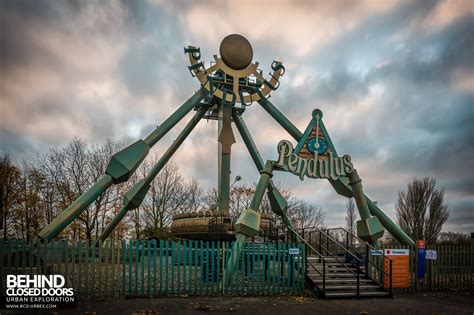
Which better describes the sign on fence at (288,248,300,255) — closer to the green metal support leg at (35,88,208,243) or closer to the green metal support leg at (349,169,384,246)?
the green metal support leg at (349,169,384,246)

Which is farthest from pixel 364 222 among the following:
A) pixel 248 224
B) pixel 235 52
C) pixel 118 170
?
pixel 235 52

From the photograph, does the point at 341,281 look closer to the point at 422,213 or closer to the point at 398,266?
the point at 398,266

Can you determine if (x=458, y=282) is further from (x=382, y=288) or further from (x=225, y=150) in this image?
(x=225, y=150)

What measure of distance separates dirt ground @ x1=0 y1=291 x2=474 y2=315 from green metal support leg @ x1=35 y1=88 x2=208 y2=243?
14.3ft

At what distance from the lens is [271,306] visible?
11109 millimetres

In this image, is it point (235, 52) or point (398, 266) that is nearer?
point (398, 266)

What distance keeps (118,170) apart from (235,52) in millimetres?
8220

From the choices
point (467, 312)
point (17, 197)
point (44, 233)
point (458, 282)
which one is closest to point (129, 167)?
point (44, 233)

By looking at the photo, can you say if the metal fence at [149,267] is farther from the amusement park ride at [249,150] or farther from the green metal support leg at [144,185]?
the green metal support leg at [144,185]

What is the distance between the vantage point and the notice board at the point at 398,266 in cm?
1434

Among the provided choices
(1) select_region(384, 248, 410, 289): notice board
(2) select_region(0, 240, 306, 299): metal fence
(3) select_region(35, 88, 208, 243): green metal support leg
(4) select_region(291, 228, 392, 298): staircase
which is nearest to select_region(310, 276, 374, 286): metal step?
(4) select_region(291, 228, 392, 298): staircase

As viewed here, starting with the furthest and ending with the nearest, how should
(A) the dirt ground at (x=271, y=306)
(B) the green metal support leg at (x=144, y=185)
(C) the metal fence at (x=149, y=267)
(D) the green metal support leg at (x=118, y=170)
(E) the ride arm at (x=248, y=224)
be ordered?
(B) the green metal support leg at (x=144, y=185) → (D) the green metal support leg at (x=118, y=170) → (E) the ride arm at (x=248, y=224) → (C) the metal fence at (x=149, y=267) → (A) the dirt ground at (x=271, y=306)

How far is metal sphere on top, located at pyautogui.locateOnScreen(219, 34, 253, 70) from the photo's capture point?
20125 millimetres

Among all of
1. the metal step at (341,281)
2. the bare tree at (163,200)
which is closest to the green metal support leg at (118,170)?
the metal step at (341,281)
